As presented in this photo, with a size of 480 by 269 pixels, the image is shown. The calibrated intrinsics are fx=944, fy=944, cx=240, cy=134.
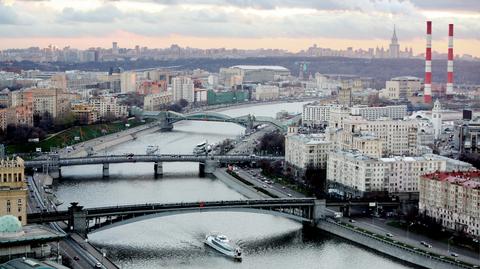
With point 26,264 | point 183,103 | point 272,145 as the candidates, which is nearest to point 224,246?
point 26,264

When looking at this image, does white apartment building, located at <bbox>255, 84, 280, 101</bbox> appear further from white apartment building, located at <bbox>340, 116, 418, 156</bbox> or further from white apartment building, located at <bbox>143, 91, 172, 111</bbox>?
white apartment building, located at <bbox>340, 116, 418, 156</bbox>

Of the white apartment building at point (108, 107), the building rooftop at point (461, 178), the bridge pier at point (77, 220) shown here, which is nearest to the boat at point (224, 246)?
the bridge pier at point (77, 220)

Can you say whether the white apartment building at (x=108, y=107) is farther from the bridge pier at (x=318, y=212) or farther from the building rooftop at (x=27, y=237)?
the building rooftop at (x=27, y=237)


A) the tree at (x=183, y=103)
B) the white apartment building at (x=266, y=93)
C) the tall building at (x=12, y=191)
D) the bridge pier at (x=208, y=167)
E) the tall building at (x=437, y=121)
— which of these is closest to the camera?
the tall building at (x=12, y=191)

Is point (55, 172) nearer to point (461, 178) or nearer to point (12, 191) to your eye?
point (12, 191)

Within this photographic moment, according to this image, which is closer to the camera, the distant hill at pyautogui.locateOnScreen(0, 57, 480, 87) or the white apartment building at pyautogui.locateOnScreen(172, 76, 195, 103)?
the white apartment building at pyautogui.locateOnScreen(172, 76, 195, 103)

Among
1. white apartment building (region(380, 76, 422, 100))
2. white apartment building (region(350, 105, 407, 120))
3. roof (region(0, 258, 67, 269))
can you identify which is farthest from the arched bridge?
roof (region(0, 258, 67, 269))

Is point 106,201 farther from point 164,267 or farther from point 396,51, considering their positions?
point 396,51
